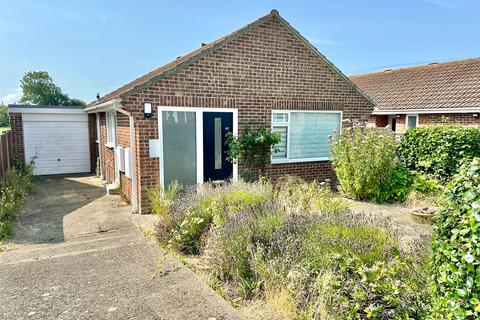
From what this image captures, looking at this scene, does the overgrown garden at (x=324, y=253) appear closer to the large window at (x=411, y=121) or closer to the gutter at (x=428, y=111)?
the gutter at (x=428, y=111)

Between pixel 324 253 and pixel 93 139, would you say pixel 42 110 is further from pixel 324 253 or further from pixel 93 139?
pixel 324 253

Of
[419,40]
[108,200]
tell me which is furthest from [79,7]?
[419,40]

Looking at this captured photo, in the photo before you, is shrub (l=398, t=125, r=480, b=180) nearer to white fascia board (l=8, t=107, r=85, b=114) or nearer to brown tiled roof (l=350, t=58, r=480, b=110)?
brown tiled roof (l=350, t=58, r=480, b=110)

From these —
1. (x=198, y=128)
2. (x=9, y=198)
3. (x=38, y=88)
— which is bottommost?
(x=9, y=198)

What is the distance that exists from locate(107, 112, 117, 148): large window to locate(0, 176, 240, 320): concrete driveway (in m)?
3.66

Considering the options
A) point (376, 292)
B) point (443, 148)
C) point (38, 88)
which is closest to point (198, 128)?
point (376, 292)

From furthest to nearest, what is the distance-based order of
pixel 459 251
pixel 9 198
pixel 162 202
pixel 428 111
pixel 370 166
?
pixel 428 111, pixel 370 166, pixel 9 198, pixel 162 202, pixel 459 251

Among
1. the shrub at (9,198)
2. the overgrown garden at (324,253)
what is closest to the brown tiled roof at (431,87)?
the overgrown garden at (324,253)

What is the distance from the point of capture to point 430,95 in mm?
15797

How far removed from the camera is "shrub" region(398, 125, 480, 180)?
351 inches

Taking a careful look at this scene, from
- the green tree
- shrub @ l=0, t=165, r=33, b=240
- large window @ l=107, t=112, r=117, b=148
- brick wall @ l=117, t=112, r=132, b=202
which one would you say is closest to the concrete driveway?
shrub @ l=0, t=165, r=33, b=240

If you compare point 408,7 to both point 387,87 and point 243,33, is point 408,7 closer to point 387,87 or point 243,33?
point 243,33

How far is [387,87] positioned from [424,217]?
592 inches

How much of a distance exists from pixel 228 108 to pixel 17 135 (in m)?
10.1
